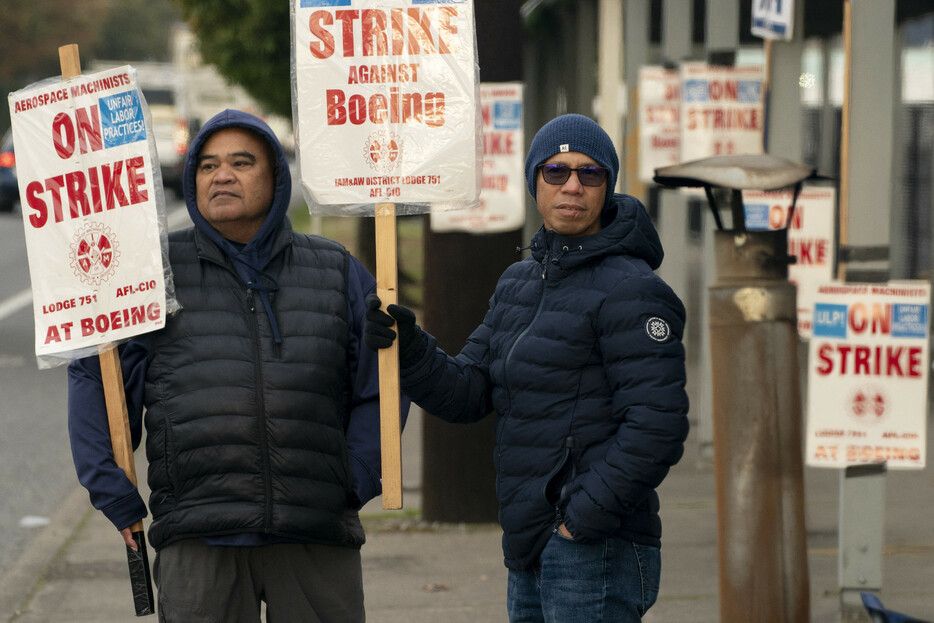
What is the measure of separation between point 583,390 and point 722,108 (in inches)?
211

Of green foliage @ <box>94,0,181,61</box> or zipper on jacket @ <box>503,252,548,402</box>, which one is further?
green foliage @ <box>94,0,181,61</box>

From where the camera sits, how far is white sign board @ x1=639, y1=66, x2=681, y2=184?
9453mm

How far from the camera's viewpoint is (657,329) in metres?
3.27

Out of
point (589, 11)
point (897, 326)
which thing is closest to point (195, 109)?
point (589, 11)

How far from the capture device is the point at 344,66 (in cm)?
369

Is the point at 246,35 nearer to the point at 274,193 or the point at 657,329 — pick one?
the point at 274,193

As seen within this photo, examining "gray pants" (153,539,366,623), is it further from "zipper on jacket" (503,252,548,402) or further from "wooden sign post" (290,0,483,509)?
"wooden sign post" (290,0,483,509)

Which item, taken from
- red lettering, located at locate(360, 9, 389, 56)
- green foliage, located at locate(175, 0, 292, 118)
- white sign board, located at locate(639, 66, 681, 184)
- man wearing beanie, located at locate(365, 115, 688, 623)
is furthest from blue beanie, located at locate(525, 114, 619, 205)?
green foliage, located at locate(175, 0, 292, 118)

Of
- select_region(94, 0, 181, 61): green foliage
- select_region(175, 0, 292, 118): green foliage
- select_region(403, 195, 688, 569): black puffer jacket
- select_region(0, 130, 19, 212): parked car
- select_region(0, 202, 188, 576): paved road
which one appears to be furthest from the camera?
select_region(94, 0, 181, 61): green foliage

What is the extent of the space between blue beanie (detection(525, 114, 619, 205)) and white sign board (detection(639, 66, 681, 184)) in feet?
19.8

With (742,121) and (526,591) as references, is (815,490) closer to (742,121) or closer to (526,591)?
(742,121)

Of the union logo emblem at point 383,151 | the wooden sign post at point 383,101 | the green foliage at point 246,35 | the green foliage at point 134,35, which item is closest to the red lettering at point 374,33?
the wooden sign post at point 383,101

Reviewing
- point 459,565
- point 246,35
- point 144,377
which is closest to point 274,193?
point 144,377

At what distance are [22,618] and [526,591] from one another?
10.4ft
